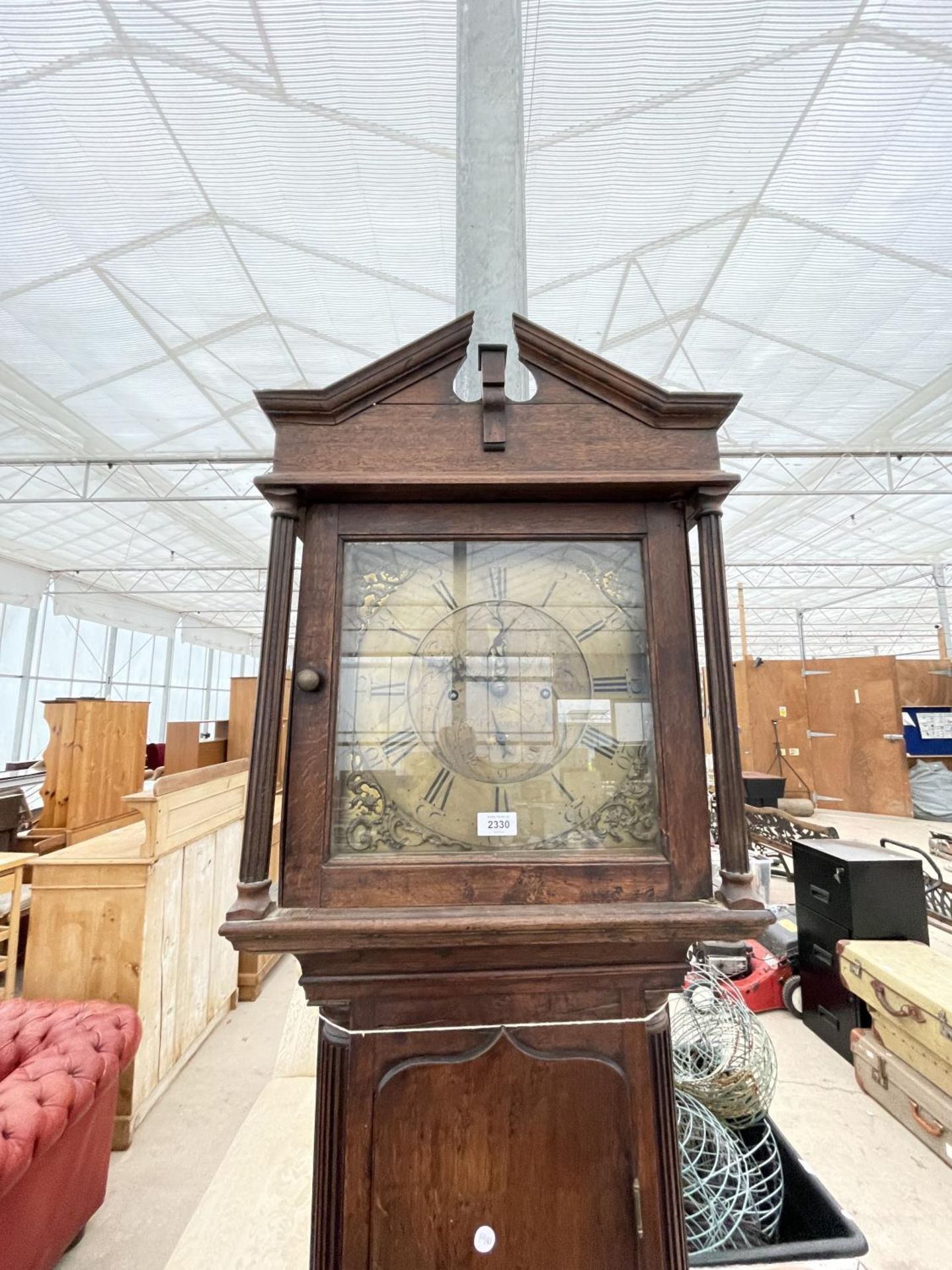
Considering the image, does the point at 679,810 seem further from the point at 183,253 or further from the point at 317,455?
the point at 183,253

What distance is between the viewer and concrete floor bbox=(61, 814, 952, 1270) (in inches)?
63.3

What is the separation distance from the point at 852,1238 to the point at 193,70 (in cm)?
445

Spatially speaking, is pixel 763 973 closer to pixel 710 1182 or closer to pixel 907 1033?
pixel 907 1033

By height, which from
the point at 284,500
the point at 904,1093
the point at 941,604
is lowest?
the point at 904,1093

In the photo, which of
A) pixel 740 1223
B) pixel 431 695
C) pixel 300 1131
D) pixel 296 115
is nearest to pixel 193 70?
pixel 296 115

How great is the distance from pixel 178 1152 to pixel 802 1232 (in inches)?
88.6

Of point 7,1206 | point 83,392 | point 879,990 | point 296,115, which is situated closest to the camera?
point 7,1206

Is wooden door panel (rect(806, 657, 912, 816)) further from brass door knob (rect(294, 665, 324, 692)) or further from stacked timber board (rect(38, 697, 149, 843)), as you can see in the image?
brass door knob (rect(294, 665, 324, 692))

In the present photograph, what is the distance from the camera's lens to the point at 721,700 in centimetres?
73

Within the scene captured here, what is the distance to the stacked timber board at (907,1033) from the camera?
1.88 meters

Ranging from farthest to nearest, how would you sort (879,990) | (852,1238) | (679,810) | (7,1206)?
(879,990) → (7,1206) → (852,1238) → (679,810)

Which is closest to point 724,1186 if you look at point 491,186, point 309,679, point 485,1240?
point 485,1240

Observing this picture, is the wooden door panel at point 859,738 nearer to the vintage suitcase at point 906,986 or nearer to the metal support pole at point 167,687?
the vintage suitcase at point 906,986

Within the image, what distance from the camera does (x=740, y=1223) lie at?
44.9 inches
